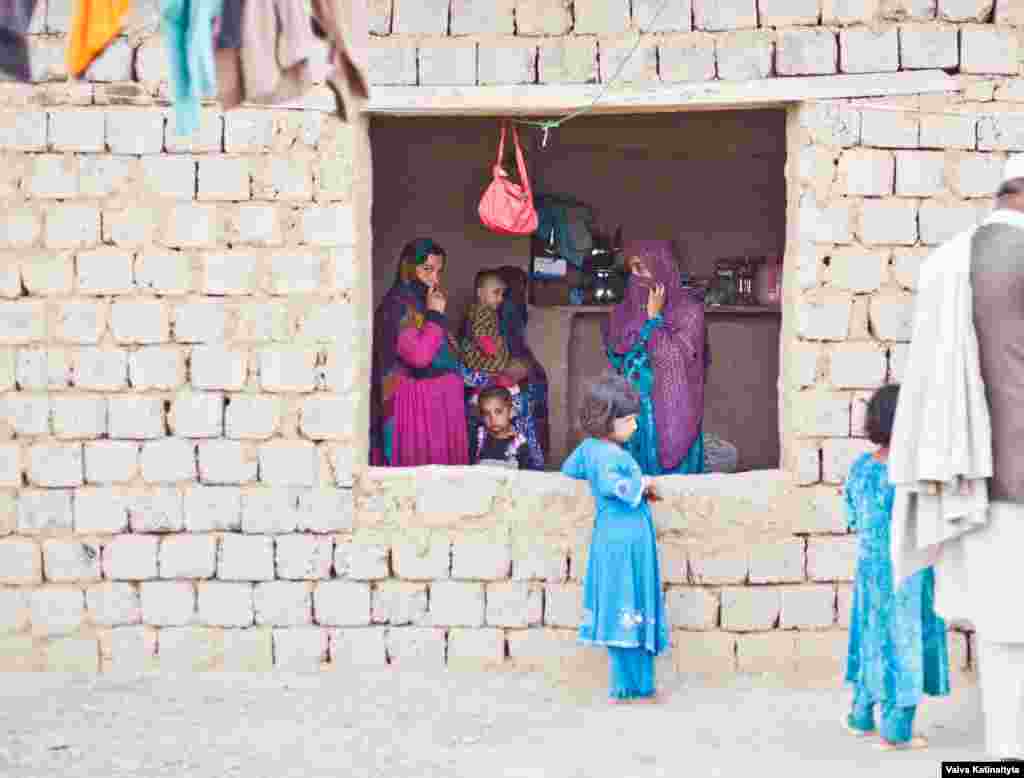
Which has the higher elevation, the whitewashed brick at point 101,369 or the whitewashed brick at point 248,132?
the whitewashed brick at point 248,132

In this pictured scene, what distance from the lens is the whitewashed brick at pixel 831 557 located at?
605cm

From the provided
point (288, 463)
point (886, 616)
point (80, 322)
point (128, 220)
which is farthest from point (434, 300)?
point (886, 616)

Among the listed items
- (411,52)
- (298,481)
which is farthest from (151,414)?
(411,52)

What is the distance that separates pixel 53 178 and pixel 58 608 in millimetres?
1817

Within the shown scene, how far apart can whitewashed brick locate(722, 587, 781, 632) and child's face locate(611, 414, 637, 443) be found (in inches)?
34.3

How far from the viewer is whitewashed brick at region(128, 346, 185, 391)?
19.9 ft

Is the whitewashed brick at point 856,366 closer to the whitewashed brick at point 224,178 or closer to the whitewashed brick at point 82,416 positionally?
the whitewashed brick at point 224,178

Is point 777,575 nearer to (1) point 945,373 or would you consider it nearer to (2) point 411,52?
(1) point 945,373

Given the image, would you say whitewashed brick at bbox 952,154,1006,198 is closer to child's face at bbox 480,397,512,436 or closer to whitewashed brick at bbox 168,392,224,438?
child's face at bbox 480,397,512,436

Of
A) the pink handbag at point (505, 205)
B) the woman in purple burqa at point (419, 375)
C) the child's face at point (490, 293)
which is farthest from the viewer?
the child's face at point (490, 293)

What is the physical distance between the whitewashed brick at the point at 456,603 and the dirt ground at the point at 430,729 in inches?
9.0

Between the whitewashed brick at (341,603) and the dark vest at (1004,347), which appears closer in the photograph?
the dark vest at (1004,347)

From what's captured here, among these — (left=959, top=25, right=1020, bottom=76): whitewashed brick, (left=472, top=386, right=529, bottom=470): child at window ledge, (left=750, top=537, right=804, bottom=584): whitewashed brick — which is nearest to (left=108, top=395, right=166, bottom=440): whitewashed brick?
(left=472, top=386, right=529, bottom=470): child at window ledge

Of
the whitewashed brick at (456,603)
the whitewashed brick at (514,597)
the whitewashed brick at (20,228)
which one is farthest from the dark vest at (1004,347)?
the whitewashed brick at (20,228)
